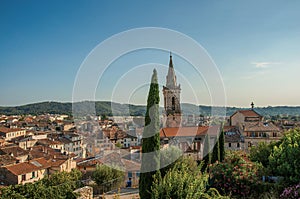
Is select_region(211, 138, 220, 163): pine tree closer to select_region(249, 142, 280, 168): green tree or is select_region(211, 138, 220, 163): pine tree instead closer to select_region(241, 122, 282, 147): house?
select_region(249, 142, 280, 168): green tree

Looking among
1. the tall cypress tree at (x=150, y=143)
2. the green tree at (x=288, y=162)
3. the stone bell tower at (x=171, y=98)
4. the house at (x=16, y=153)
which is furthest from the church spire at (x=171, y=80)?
the green tree at (x=288, y=162)

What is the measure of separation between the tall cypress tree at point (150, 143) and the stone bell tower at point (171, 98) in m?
20.7

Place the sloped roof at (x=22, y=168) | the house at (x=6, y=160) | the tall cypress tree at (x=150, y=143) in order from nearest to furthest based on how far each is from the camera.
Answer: the tall cypress tree at (x=150, y=143), the sloped roof at (x=22, y=168), the house at (x=6, y=160)

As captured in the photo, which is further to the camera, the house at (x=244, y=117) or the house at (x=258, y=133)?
the house at (x=244, y=117)

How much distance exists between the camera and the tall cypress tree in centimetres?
987

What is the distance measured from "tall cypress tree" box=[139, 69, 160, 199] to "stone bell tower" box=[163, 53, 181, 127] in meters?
20.7

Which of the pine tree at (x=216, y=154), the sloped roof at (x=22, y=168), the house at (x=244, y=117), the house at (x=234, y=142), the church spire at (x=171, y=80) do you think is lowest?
the sloped roof at (x=22, y=168)

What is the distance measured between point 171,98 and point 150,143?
22.4 m

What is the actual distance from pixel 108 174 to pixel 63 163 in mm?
12426

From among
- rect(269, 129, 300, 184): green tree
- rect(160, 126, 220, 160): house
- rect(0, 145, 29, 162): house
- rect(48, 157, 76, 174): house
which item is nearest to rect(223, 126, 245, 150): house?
rect(160, 126, 220, 160): house

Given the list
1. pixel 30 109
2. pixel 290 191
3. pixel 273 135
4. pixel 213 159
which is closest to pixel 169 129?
pixel 273 135

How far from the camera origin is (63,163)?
27.4 meters

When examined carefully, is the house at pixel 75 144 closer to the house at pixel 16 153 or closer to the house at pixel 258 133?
the house at pixel 16 153

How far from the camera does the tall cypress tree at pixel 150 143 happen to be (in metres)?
9.87
